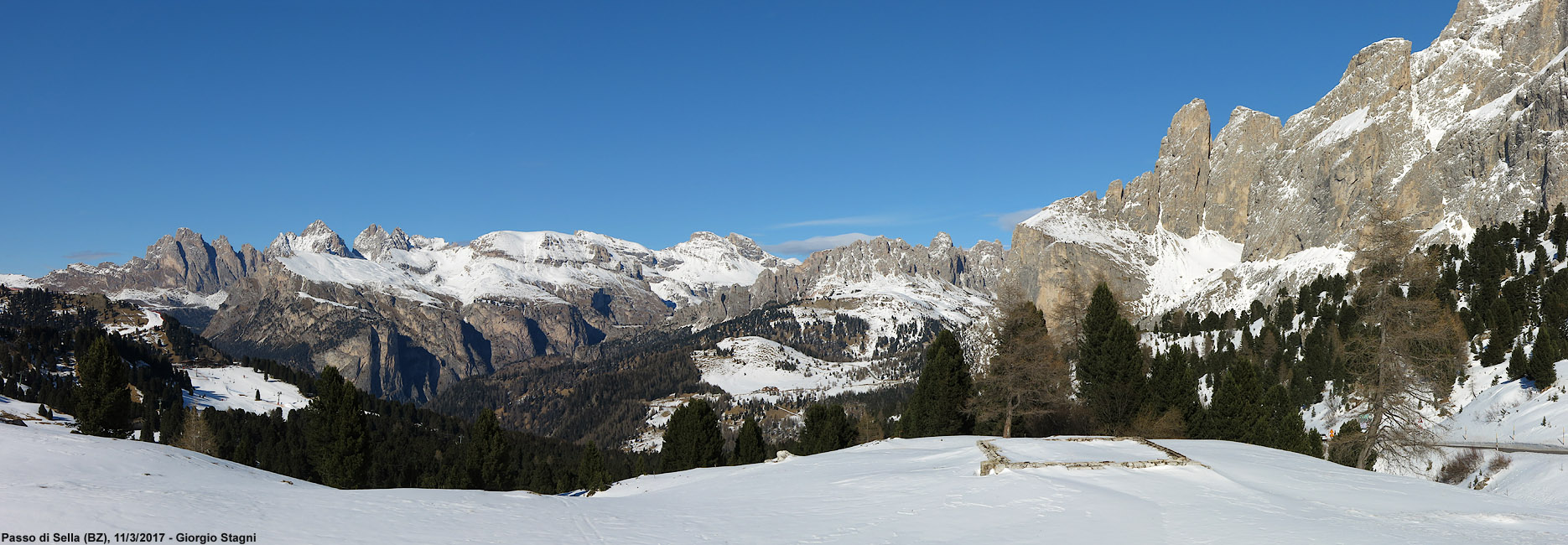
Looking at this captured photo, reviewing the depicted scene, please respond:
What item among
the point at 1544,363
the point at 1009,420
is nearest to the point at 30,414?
the point at 1009,420

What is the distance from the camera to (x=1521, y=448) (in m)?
49.6

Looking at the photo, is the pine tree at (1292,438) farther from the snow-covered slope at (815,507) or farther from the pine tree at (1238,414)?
the snow-covered slope at (815,507)

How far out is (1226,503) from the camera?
20.9 metres

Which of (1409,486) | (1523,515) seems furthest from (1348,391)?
(1523,515)

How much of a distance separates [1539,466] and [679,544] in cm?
4624

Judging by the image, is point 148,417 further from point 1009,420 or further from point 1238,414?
point 1238,414

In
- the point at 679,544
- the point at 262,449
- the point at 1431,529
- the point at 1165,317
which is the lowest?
the point at 262,449

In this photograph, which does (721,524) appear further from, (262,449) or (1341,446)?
(262,449)

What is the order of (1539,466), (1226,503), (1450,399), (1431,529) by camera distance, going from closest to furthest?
(1431,529)
(1226,503)
(1539,466)
(1450,399)

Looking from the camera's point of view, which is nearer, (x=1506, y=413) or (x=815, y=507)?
(x=815, y=507)

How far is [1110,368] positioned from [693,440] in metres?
35.6

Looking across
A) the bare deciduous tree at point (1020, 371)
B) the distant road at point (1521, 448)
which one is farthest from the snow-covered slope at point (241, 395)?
the distant road at point (1521, 448)

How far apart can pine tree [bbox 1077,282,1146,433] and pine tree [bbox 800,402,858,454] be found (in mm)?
22387

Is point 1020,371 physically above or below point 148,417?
above
